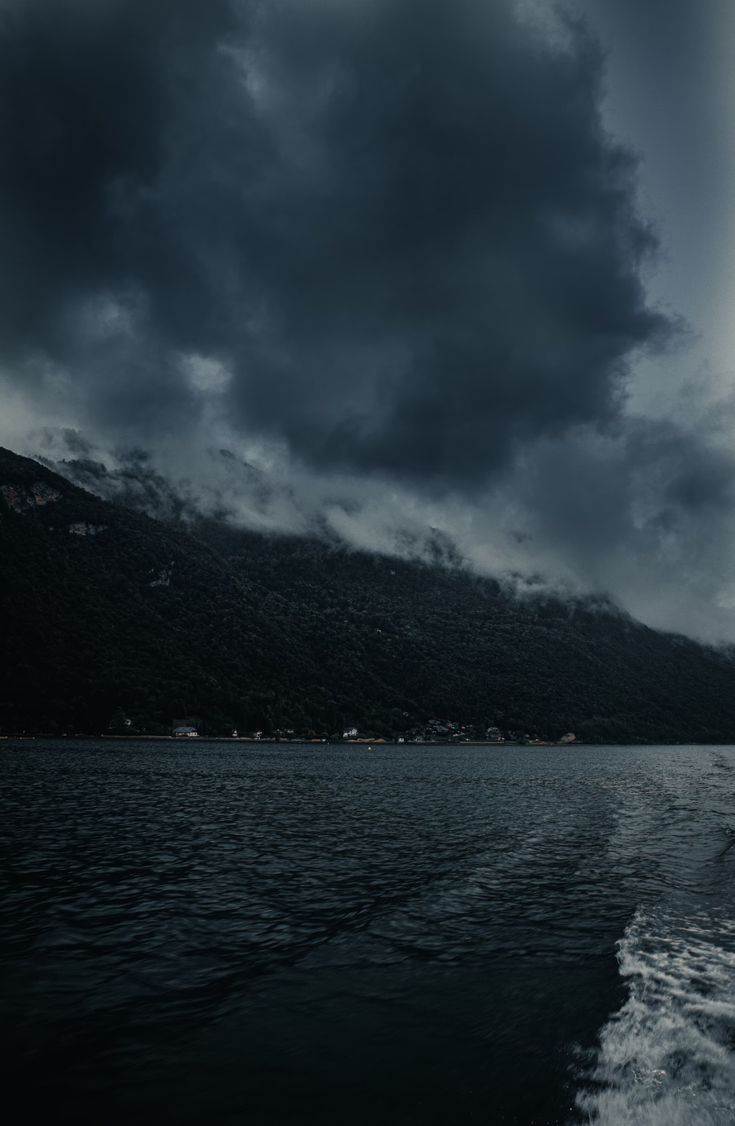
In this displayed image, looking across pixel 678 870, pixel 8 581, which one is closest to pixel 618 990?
pixel 678 870

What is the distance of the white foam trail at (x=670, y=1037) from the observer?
10688 millimetres

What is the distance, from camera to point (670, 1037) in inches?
536

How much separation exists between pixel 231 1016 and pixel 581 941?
11795 millimetres

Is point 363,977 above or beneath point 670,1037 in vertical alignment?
beneath

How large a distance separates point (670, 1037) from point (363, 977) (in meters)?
7.45

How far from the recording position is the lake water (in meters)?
10.9

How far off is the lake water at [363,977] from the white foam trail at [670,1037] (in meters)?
0.07

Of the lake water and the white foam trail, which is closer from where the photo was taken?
the white foam trail

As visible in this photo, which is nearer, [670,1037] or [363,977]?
[670,1037]

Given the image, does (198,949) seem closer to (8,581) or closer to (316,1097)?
(316,1097)

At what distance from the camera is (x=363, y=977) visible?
16.2 meters

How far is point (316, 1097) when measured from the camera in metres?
10.7

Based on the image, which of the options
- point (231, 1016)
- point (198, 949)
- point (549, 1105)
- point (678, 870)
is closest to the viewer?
point (549, 1105)

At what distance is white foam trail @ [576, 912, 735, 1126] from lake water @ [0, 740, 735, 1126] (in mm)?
67
